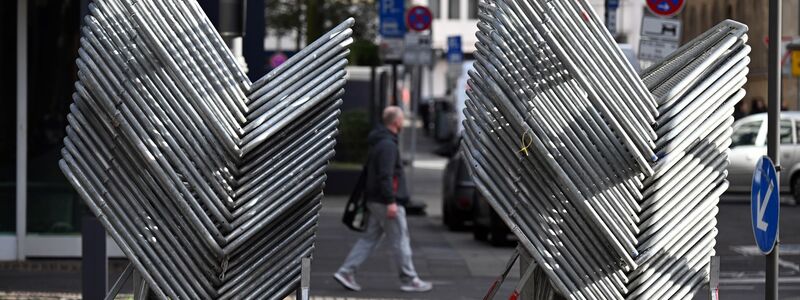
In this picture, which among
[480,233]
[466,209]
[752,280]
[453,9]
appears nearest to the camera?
[752,280]

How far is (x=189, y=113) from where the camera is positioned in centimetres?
822

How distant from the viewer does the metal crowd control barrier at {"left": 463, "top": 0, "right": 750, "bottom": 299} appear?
8.20 m

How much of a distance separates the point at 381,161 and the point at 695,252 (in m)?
6.64

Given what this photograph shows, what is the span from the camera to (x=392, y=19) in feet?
96.3

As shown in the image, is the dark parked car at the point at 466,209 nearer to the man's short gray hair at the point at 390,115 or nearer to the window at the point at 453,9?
the man's short gray hair at the point at 390,115

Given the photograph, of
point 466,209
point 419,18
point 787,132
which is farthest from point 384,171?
point 419,18

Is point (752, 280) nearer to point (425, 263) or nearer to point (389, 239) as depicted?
point (389, 239)

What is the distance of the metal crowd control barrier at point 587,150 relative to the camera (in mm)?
8203

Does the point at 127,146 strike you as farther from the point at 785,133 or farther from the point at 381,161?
the point at 785,133

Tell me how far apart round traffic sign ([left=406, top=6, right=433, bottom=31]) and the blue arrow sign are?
2080 cm

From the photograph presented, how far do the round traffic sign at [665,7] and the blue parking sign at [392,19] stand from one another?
386 inches

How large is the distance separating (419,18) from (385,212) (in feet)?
50.9

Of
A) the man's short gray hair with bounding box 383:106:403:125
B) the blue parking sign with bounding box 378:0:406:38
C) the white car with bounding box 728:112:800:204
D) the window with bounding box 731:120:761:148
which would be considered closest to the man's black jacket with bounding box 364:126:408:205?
the man's short gray hair with bounding box 383:106:403:125

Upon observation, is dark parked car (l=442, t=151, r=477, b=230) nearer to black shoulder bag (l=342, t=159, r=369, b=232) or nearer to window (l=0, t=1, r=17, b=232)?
black shoulder bag (l=342, t=159, r=369, b=232)
